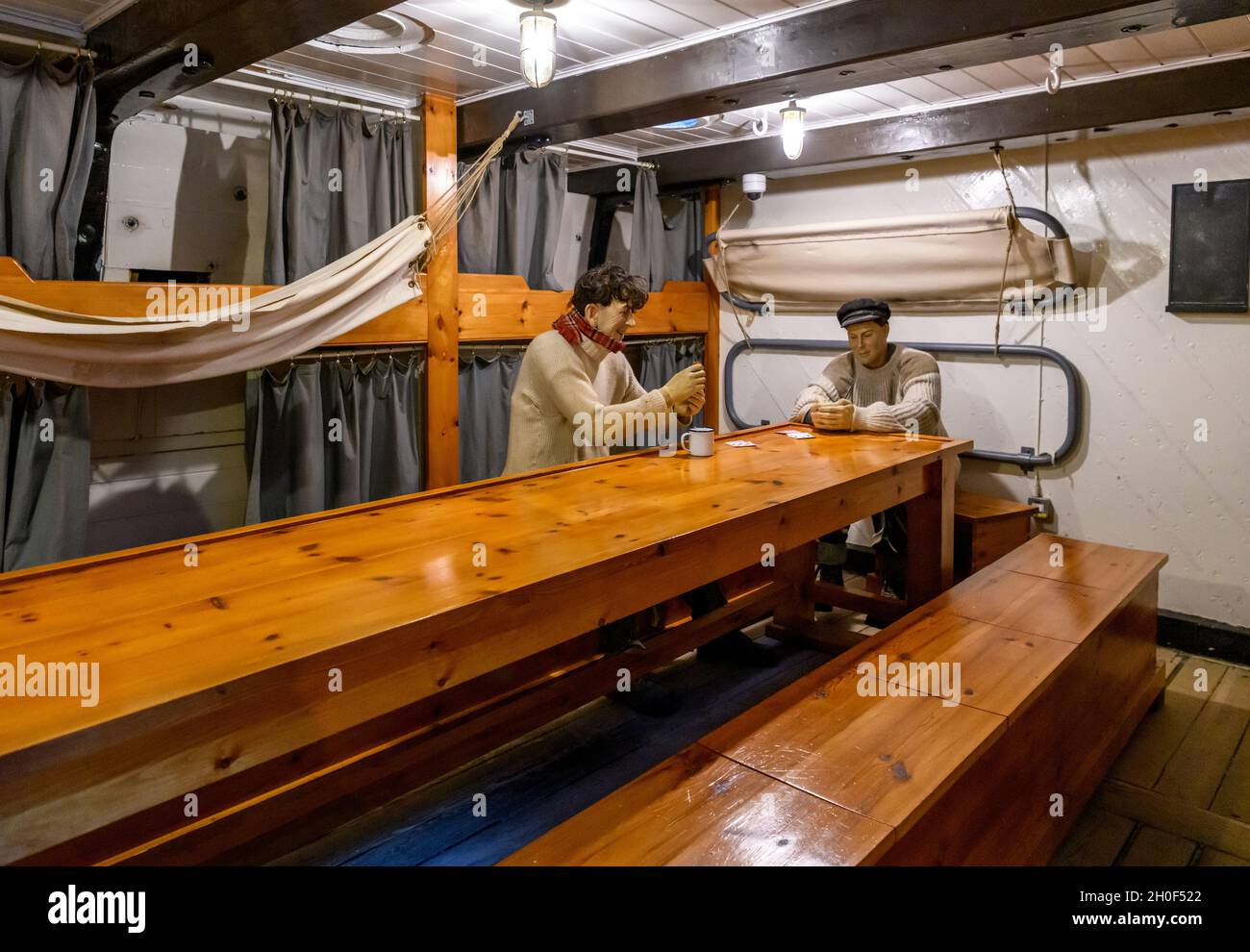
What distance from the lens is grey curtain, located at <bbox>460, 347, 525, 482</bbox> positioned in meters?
4.26

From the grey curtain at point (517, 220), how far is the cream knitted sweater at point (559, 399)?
1.15 meters

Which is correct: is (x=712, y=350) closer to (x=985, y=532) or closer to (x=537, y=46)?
(x=985, y=532)

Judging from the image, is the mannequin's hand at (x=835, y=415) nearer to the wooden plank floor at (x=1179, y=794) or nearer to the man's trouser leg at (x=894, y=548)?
the man's trouser leg at (x=894, y=548)

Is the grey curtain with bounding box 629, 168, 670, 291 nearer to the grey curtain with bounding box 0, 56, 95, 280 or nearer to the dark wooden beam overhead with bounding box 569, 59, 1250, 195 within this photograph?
the dark wooden beam overhead with bounding box 569, 59, 1250, 195

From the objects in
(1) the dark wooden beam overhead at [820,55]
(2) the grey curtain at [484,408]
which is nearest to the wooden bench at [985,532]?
(1) the dark wooden beam overhead at [820,55]

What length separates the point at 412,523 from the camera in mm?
2197

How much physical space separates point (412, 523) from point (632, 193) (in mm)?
3655

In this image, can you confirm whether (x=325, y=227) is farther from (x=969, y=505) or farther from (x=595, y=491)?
(x=969, y=505)

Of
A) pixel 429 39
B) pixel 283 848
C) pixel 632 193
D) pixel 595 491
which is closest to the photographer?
pixel 283 848

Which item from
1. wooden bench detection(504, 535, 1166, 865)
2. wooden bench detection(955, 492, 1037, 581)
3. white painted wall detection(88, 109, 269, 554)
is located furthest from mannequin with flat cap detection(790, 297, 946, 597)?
white painted wall detection(88, 109, 269, 554)

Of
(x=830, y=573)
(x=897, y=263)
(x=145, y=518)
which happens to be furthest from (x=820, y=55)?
(x=145, y=518)

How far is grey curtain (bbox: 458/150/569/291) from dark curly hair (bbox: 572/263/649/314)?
3.56ft

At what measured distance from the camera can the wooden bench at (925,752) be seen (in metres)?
1.59

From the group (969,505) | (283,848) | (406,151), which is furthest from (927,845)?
(406,151)
